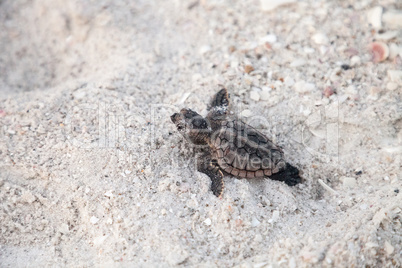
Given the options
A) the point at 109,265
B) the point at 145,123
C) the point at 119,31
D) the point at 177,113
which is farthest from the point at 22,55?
the point at 109,265

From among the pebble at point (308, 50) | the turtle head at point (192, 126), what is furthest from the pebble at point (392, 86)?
the turtle head at point (192, 126)

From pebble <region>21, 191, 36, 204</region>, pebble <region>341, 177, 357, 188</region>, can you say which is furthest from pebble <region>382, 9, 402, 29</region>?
pebble <region>21, 191, 36, 204</region>

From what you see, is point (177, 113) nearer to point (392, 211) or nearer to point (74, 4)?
point (392, 211)

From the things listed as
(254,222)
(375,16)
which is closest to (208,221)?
(254,222)

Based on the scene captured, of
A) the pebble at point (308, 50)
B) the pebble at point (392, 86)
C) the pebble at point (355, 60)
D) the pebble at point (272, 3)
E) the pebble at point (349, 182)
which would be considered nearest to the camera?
the pebble at point (349, 182)

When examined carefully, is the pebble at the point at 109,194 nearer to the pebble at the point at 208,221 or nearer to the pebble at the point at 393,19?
the pebble at the point at 208,221

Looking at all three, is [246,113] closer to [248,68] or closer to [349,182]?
[248,68]
